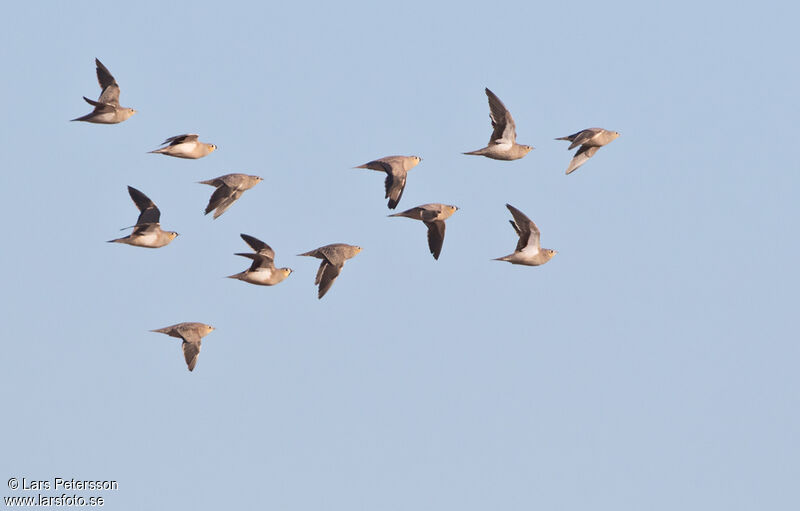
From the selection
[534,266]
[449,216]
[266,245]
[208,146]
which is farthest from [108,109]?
[534,266]

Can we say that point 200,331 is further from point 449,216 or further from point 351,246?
point 449,216

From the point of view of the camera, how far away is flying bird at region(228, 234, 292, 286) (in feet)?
132

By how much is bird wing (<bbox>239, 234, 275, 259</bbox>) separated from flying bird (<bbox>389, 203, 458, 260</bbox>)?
3562mm

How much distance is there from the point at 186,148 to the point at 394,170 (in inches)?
220

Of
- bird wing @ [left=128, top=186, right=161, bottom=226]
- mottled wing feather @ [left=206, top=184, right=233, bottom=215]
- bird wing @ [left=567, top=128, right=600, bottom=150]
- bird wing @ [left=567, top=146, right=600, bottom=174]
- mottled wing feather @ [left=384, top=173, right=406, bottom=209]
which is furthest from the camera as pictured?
bird wing @ [left=567, top=146, right=600, bottom=174]

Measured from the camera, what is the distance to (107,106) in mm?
40156

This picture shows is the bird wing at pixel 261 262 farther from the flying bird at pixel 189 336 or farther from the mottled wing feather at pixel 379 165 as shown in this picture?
the mottled wing feather at pixel 379 165

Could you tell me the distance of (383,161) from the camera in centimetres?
3953

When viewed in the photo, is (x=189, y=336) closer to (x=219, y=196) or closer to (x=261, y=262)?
(x=261, y=262)

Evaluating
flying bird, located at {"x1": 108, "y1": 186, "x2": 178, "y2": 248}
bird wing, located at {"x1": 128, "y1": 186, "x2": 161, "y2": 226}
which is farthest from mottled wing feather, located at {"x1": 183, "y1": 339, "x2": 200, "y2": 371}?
bird wing, located at {"x1": 128, "y1": 186, "x2": 161, "y2": 226}

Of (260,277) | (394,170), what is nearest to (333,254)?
(260,277)

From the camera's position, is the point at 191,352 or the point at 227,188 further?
the point at 227,188

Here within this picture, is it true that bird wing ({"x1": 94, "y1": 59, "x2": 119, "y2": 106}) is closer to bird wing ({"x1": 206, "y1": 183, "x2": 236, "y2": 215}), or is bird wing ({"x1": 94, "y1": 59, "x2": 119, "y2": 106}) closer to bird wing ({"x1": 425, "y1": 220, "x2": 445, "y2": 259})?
bird wing ({"x1": 206, "y1": 183, "x2": 236, "y2": 215})

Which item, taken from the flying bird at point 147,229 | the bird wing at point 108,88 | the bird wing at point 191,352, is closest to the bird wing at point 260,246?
the flying bird at point 147,229
